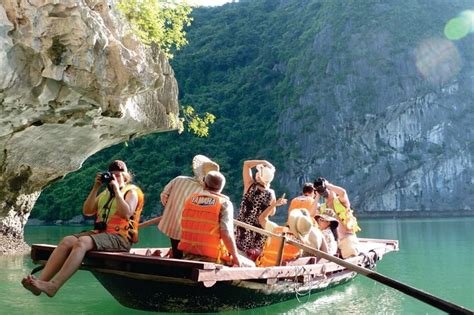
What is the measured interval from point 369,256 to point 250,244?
249cm

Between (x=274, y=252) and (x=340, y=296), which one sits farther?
(x=340, y=296)

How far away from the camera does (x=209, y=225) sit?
557 centimetres

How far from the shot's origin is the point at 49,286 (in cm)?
503

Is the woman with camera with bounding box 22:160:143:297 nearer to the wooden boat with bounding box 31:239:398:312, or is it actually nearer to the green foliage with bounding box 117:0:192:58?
the wooden boat with bounding box 31:239:398:312

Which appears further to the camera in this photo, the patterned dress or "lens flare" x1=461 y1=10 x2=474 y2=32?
"lens flare" x1=461 y1=10 x2=474 y2=32

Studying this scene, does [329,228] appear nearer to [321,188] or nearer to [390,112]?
[321,188]

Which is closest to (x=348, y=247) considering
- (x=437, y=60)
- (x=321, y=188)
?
(x=321, y=188)

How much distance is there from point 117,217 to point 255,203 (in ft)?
7.37

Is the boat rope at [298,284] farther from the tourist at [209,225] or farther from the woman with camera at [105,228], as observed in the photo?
the woman with camera at [105,228]

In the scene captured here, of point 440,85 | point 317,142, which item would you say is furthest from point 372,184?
point 440,85

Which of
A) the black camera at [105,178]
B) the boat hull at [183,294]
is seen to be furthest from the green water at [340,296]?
the black camera at [105,178]

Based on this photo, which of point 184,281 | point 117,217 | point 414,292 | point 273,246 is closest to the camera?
point 184,281

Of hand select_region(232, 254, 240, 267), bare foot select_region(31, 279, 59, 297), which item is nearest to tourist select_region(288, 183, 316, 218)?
hand select_region(232, 254, 240, 267)

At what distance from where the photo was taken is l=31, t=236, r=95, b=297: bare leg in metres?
5.00
